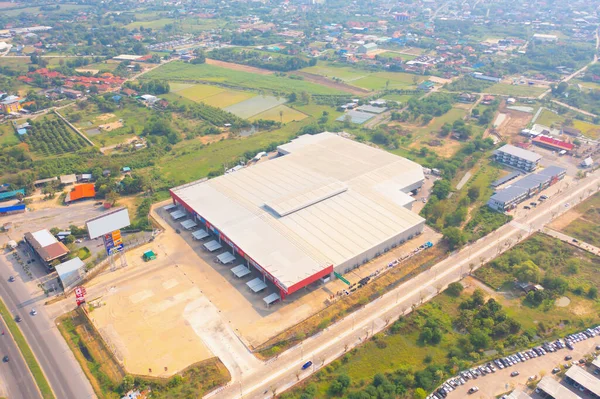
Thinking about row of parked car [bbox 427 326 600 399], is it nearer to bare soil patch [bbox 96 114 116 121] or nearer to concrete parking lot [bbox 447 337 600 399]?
concrete parking lot [bbox 447 337 600 399]

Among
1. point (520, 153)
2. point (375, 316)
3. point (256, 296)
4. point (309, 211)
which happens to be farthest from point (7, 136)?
point (520, 153)

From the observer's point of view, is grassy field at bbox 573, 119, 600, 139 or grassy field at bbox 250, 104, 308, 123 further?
grassy field at bbox 250, 104, 308, 123

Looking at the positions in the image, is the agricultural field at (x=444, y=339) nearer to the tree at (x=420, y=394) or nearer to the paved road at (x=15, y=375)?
the tree at (x=420, y=394)

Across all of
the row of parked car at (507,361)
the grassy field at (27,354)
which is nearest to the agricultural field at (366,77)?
the row of parked car at (507,361)

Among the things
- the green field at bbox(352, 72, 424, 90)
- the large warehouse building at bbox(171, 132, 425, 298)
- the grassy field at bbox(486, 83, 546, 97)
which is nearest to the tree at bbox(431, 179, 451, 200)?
the large warehouse building at bbox(171, 132, 425, 298)

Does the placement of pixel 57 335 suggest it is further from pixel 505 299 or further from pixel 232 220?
pixel 505 299

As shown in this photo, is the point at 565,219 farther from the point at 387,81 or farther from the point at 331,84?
the point at 331,84
